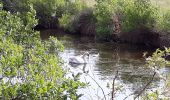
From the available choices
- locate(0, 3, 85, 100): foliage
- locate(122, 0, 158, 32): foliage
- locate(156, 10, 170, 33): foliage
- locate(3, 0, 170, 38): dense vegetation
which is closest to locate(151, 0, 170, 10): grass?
locate(3, 0, 170, 38): dense vegetation

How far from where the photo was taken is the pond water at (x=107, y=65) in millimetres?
31625

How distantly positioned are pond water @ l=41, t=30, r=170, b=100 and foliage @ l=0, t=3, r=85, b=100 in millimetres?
9059

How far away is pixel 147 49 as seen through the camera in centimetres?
4900

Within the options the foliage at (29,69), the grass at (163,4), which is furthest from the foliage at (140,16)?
the foliage at (29,69)

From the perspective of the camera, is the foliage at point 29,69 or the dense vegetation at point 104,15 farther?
the dense vegetation at point 104,15

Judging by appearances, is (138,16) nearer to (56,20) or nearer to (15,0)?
(56,20)

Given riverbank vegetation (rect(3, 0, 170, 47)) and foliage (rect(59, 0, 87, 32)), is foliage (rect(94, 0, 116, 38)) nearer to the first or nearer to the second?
riverbank vegetation (rect(3, 0, 170, 47))

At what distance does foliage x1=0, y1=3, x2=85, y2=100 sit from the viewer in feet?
37.0

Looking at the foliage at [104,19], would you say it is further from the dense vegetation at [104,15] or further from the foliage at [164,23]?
the foliage at [164,23]

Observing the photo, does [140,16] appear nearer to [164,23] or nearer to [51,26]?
[164,23]

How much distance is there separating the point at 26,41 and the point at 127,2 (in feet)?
126

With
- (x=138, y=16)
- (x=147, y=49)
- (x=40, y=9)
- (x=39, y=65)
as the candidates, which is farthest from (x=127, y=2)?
(x=39, y=65)

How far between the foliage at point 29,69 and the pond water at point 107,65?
9059 millimetres

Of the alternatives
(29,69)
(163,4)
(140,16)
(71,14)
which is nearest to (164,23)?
(140,16)
